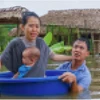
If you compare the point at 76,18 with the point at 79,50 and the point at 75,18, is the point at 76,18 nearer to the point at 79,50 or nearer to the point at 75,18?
the point at 75,18

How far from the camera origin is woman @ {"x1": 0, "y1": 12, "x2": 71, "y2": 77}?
4.80 metres

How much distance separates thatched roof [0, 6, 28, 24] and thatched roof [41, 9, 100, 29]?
296 inches

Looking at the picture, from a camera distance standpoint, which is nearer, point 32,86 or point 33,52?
point 32,86

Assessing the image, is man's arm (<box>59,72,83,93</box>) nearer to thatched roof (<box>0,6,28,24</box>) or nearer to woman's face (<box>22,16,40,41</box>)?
woman's face (<box>22,16,40,41</box>)

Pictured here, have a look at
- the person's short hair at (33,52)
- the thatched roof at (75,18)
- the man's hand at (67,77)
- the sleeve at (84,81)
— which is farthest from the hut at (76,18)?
the man's hand at (67,77)

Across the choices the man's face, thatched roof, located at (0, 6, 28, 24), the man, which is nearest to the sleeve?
the man

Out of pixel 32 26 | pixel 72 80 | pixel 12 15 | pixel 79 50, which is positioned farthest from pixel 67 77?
pixel 12 15

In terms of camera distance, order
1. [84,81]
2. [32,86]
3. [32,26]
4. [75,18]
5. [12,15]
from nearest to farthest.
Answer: [32,86] → [32,26] → [84,81] → [12,15] → [75,18]

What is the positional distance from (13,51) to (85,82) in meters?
0.97

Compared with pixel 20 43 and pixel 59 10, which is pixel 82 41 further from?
pixel 59 10

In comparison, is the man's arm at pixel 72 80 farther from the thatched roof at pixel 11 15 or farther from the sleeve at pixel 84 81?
the thatched roof at pixel 11 15

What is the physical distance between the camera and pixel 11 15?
59.9 feet

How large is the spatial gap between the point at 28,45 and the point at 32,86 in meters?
0.58

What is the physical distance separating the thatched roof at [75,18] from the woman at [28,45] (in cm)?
2087
